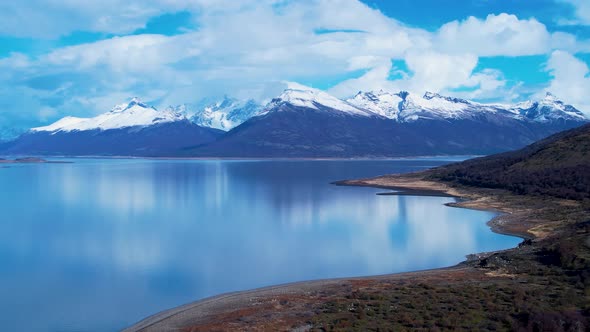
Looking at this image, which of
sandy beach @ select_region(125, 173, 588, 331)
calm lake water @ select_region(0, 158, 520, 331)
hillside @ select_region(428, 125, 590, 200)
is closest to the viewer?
sandy beach @ select_region(125, 173, 588, 331)

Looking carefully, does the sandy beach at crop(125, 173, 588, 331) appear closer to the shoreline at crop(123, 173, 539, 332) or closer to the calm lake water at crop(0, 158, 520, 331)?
the shoreline at crop(123, 173, 539, 332)

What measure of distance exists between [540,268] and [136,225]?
37.0 metres

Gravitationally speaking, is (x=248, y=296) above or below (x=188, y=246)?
below

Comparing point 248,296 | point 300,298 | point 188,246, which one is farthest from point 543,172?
point 248,296

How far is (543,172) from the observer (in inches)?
3199

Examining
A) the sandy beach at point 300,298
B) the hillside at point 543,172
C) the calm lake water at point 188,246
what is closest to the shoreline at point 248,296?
the sandy beach at point 300,298

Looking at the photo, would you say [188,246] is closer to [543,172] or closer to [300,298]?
[300,298]

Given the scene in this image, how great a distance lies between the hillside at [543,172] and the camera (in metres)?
71.8

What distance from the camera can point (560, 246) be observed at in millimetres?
34594

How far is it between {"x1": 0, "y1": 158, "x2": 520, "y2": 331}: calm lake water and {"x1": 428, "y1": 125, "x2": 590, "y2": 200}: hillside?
1042 centimetres

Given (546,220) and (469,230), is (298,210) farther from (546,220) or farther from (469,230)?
(546,220)

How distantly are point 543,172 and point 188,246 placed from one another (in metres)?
54.8

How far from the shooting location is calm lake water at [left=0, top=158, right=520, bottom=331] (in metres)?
30.5

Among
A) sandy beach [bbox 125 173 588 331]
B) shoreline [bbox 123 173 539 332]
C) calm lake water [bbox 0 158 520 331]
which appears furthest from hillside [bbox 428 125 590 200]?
sandy beach [bbox 125 173 588 331]
